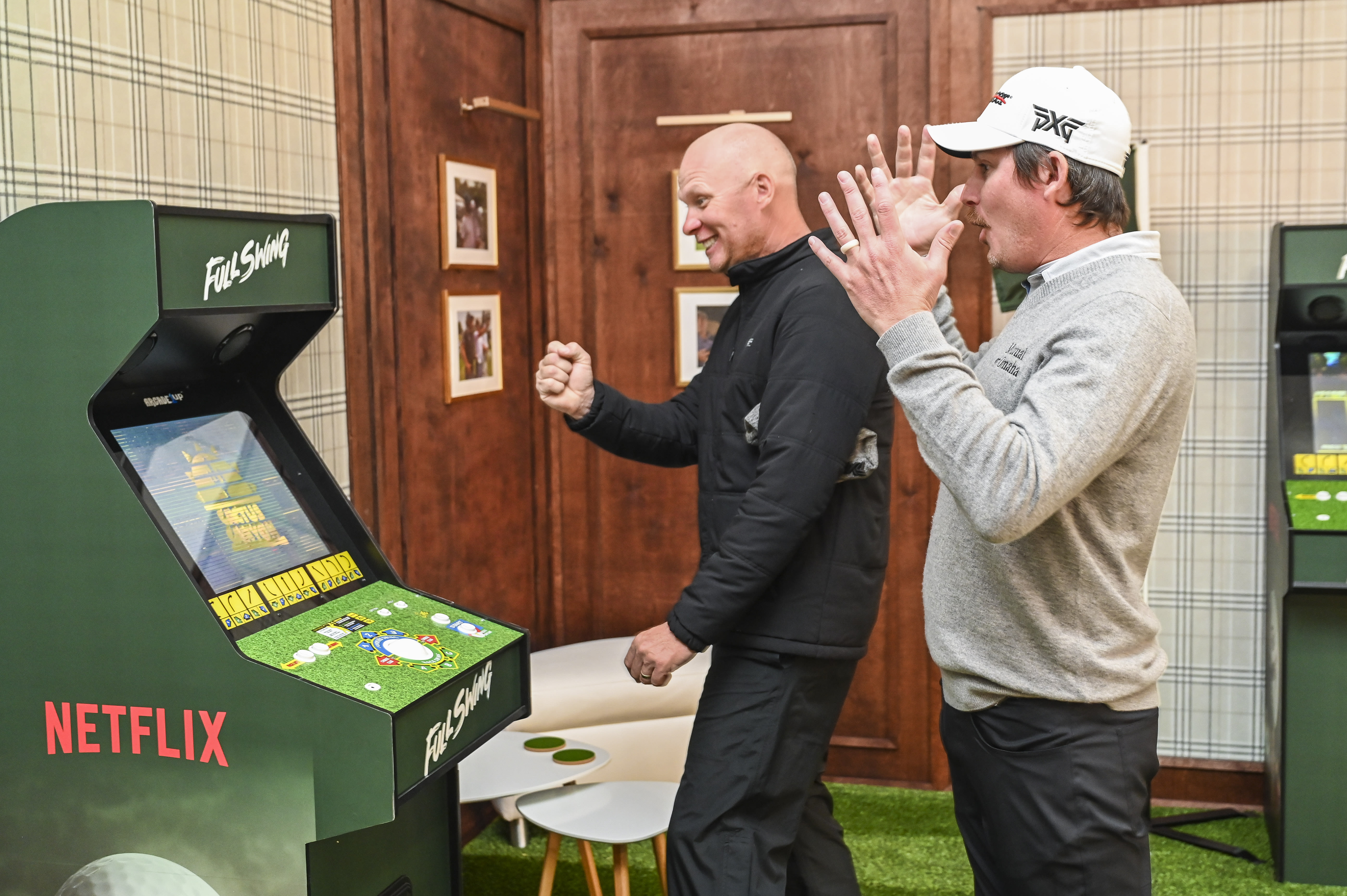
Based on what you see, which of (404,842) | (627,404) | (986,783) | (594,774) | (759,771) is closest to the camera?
(986,783)

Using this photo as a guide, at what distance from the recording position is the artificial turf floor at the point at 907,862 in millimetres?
3021

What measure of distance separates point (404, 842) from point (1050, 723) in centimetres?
105

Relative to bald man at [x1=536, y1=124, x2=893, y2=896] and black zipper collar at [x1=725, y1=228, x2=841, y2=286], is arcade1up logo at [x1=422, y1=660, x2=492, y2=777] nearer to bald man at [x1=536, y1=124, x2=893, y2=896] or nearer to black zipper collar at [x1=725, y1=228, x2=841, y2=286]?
bald man at [x1=536, y1=124, x2=893, y2=896]

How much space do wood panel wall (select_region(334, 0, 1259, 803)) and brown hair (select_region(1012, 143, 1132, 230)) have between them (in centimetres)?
179

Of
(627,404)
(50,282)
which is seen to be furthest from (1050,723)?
(50,282)

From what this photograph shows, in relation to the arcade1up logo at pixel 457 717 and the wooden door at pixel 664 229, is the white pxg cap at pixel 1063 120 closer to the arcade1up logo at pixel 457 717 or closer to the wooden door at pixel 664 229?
the arcade1up logo at pixel 457 717

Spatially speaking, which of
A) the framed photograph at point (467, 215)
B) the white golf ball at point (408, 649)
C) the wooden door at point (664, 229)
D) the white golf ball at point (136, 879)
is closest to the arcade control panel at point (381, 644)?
the white golf ball at point (408, 649)

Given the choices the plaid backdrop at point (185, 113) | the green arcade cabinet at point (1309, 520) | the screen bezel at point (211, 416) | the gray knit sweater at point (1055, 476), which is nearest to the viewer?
the gray knit sweater at point (1055, 476)

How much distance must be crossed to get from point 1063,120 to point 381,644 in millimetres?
1205

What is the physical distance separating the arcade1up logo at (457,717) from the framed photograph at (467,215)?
1.60m

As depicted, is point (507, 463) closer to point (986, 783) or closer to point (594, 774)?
point (594, 774)

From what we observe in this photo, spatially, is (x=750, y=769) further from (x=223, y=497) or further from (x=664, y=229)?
(x=664, y=229)

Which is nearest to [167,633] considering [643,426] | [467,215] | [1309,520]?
[643,426]

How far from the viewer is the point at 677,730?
3.16 m
